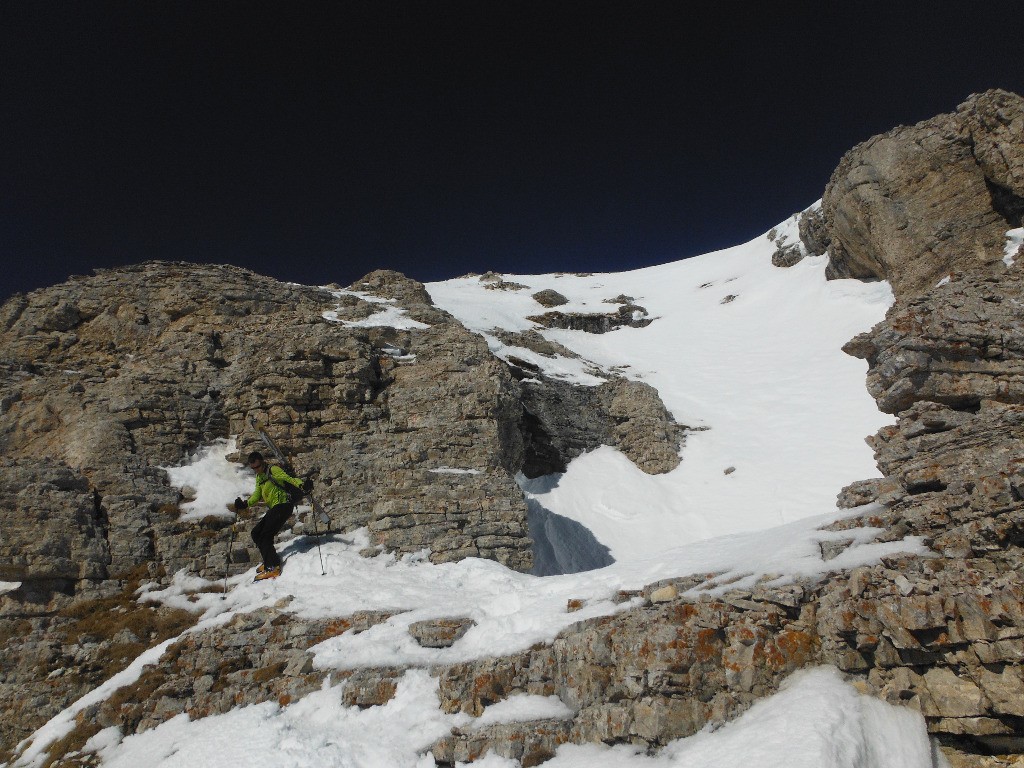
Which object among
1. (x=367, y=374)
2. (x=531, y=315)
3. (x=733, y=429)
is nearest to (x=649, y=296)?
(x=531, y=315)

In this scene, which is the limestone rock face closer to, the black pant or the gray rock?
the gray rock

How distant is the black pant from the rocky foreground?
1.30 metres

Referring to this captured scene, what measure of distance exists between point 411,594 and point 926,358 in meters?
13.1

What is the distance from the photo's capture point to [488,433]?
63.4 feet

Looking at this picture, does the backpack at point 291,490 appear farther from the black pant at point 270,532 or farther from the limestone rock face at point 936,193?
the limestone rock face at point 936,193

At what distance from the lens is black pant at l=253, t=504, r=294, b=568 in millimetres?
15094

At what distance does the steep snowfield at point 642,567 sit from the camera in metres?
7.02

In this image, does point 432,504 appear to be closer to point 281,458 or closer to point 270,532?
point 270,532

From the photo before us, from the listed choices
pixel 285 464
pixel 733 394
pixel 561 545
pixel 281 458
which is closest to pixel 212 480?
pixel 281 458

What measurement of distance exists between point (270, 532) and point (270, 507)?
27.2 inches

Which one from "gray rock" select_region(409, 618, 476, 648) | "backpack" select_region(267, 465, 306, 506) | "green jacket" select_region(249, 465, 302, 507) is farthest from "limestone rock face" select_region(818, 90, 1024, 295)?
"green jacket" select_region(249, 465, 302, 507)

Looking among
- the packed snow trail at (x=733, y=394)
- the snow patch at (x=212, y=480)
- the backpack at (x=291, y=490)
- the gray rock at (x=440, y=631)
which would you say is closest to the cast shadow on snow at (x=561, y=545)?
the packed snow trail at (x=733, y=394)

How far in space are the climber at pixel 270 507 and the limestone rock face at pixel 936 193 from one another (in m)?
37.2

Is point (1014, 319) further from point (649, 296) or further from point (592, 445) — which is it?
point (649, 296)
